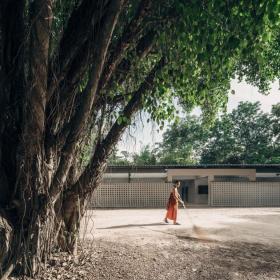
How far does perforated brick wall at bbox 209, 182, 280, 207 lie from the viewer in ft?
63.7

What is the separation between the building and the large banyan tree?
45.3 feet

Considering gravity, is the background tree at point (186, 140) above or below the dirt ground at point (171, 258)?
above

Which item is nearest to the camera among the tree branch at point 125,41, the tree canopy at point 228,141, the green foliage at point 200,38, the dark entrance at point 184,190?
the green foliage at point 200,38

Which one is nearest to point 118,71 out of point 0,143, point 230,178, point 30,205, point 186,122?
point 0,143

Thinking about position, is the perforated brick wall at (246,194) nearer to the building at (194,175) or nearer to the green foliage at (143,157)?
the building at (194,175)

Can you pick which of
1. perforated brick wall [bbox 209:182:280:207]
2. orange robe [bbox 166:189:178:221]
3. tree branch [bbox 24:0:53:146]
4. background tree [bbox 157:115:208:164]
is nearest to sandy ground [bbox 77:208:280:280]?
orange robe [bbox 166:189:178:221]

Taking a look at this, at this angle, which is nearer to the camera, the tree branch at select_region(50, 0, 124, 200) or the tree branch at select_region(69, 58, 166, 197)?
the tree branch at select_region(50, 0, 124, 200)

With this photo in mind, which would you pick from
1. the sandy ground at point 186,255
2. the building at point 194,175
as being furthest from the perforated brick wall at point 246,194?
the sandy ground at point 186,255

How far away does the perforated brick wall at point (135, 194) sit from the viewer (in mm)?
18781

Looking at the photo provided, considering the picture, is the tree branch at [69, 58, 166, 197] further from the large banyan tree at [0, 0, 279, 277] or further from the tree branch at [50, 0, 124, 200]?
the tree branch at [50, 0, 124, 200]

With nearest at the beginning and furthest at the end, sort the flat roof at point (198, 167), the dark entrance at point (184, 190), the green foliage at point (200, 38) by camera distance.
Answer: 1. the green foliage at point (200, 38)
2. the flat roof at point (198, 167)
3. the dark entrance at point (184, 190)

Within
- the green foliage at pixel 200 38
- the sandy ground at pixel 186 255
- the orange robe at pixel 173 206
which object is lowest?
the sandy ground at pixel 186 255

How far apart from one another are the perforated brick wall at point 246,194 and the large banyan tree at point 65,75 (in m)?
16.0

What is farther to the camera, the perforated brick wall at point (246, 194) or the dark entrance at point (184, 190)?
the dark entrance at point (184, 190)
